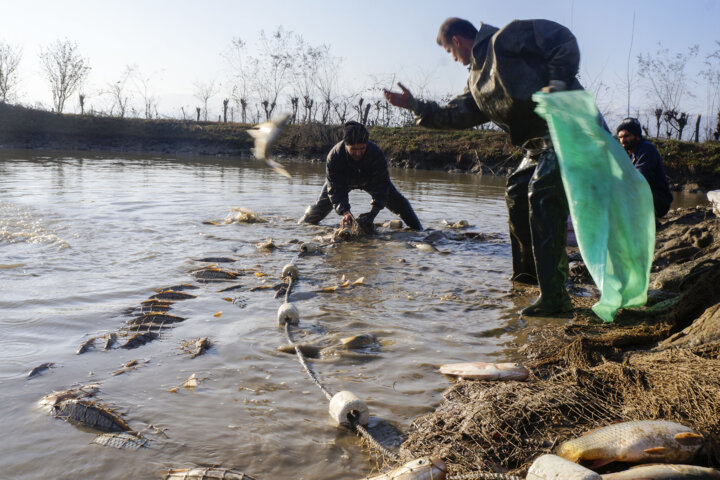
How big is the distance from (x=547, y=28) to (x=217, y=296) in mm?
3720

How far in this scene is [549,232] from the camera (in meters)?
4.71

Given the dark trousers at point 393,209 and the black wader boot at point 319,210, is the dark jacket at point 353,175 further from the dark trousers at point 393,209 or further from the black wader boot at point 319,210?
the black wader boot at point 319,210

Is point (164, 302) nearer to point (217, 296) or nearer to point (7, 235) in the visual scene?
point (217, 296)

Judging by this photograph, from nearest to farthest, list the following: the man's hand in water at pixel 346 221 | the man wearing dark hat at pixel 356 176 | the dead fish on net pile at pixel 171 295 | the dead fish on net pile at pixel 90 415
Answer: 1. the dead fish on net pile at pixel 90 415
2. the dead fish on net pile at pixel 171 295
3. the man's hand in water at pixel 346 221
4. the man wearing dark hat at pixel 356 176

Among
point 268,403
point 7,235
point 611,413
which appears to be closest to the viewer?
point 611,413

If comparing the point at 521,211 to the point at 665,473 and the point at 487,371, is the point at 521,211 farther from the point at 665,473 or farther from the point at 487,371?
the point at 665,473

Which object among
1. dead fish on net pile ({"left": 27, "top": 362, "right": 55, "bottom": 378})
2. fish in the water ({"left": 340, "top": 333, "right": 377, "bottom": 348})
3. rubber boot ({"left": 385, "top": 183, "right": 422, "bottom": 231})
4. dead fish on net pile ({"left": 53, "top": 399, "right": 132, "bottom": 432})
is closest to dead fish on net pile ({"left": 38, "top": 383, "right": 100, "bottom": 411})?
dead fish on net pile ({"left": 53, "top": 399, "right": 132, "bottom": 432})

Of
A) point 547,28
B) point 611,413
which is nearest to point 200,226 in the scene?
point 547,28

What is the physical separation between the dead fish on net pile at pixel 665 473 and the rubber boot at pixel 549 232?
2761mm

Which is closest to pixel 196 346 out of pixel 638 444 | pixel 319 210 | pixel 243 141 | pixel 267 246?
pixel 638 444

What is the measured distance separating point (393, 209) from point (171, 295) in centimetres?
541

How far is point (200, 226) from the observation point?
9.35 metres

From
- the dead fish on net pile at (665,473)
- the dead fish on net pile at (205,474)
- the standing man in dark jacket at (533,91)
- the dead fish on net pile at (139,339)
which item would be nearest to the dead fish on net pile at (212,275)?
the dead fish on net pile at (139,339)

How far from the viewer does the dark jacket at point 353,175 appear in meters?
8.92
